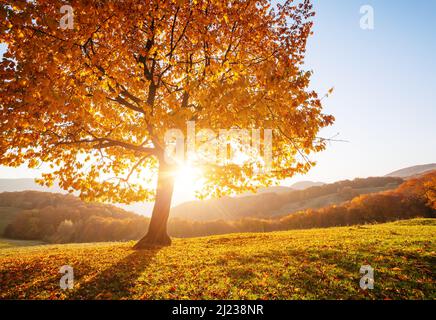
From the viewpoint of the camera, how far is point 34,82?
35.3 feet

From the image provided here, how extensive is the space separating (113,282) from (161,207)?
31.2ft

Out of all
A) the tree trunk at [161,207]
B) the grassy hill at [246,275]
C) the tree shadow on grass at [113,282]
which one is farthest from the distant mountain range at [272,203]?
the tree shadow on grass at [113,282]

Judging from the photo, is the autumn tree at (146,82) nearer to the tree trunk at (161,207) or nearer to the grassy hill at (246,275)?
the tree trunk at (161,207)

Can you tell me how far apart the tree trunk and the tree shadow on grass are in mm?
5984

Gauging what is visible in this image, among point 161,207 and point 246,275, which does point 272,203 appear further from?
point 246,275

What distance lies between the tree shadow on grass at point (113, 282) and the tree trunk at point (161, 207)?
19.6 ft

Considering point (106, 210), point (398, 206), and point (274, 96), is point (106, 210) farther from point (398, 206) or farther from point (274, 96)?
point (274, 96)

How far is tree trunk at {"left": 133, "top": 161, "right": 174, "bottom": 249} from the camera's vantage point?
61.5ft

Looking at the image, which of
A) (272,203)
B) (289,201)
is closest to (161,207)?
(289,201)

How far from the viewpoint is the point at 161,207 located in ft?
62.2

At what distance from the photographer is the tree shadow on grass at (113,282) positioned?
27.2 feet

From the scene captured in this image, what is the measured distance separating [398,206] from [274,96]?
56.4m

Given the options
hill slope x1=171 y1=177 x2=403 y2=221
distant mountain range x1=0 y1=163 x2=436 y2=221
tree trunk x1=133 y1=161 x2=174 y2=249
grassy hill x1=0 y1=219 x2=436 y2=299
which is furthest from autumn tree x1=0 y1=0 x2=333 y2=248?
distant mountain range x1=0 y1=163 x2=436 y2=221
